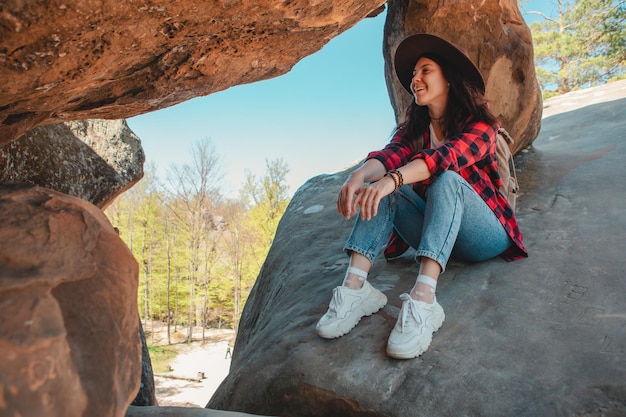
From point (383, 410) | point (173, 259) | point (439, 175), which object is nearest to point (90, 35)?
point (439, 175)

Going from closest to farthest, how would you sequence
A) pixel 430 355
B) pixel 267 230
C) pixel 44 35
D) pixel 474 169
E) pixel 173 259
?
pixel 44 35, pixel 430 355, pixel 474 169, pixel 267 230, pixel 173 259

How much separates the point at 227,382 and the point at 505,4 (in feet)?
10.8

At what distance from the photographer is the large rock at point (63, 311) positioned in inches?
43.5

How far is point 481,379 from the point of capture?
173cm

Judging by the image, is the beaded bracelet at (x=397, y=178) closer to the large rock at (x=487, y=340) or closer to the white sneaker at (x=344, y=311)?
the white sneaker at (x=344, y=311)

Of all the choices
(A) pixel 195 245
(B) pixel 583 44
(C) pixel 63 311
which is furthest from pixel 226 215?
(C) pixel 63 311

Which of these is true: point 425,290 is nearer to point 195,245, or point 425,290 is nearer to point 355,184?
point 355,184

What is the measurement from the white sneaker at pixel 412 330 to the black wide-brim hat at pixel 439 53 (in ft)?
3.83

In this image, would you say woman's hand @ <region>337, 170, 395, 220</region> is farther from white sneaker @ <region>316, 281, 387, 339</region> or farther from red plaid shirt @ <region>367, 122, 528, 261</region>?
white sneaker @ <region>316, 281, 387, 339</region>

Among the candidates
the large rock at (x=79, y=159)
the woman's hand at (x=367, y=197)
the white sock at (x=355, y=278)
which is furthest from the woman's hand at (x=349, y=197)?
the large rock at (x=79, y=159)

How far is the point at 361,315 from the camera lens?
216 cm

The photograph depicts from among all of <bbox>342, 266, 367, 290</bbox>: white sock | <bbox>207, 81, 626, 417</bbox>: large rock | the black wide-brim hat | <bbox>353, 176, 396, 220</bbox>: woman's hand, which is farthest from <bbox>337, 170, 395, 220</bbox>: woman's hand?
the black wide-brim hat

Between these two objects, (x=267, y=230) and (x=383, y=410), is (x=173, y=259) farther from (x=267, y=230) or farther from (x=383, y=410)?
(x=383, y=410)

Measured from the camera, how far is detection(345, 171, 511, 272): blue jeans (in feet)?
6.64
